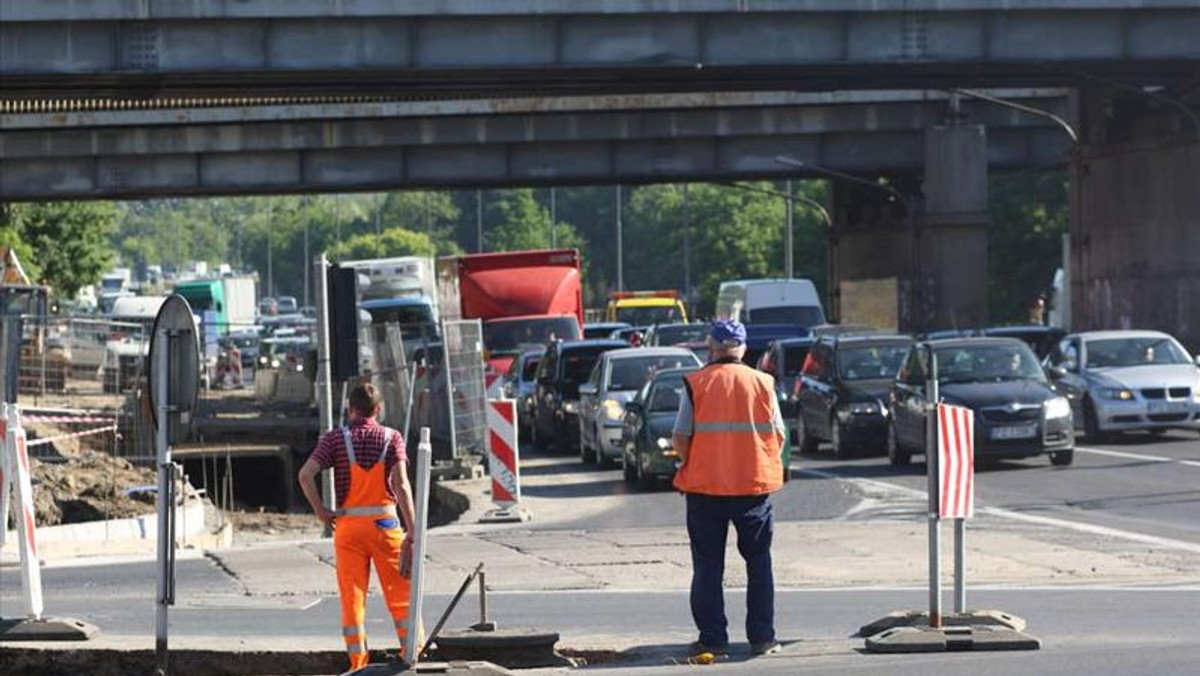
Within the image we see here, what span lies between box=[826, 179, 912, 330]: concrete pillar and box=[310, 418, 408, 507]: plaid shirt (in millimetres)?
50710

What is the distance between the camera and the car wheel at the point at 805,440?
34.4m

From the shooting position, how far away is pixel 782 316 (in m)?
53.2

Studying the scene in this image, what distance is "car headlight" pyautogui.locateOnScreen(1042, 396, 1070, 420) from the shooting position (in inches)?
1109

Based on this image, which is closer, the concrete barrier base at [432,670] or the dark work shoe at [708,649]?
the concrete barrier base at [432,670]

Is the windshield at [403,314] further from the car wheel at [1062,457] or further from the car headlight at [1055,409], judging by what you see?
the car headlight at [1055,409]

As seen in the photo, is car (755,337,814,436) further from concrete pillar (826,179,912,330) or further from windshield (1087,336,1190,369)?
concrete pillar (826,179,912,330)

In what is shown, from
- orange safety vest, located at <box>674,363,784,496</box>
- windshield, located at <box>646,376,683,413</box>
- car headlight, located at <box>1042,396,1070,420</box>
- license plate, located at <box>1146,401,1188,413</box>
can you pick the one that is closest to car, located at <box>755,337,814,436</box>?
license plate, located at <box>1146,401,1188,413</box>

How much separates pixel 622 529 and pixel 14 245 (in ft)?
148

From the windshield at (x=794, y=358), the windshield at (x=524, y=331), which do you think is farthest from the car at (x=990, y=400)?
→ the windshield at (x=524, y=331)

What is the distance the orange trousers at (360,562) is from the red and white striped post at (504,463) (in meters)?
12.5

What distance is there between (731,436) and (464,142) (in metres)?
45.9

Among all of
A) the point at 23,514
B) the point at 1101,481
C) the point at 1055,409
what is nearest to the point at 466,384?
the point at 1055,409

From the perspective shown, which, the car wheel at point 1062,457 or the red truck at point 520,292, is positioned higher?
the red truck at point 520,292

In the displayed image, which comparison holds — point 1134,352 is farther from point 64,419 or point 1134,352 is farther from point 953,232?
point 953,232
